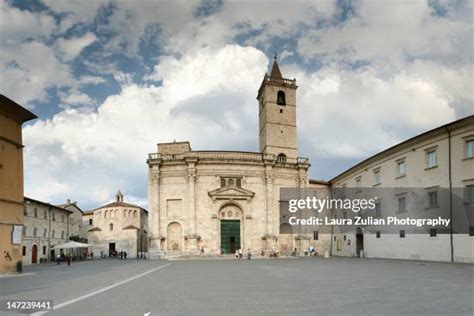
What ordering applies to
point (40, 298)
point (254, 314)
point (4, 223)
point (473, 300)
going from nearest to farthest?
point (254, 314)
point (473, 300)
point (40, 298)
point (4, 223)

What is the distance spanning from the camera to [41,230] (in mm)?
49594

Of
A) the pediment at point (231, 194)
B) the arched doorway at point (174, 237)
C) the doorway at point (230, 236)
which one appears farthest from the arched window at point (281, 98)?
the arched doorway at point (174, 237)

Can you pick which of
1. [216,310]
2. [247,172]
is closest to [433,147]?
[247,172]

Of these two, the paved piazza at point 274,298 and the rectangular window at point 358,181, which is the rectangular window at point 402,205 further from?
the paved piazza at point 274,298

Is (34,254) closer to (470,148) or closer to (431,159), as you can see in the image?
(431,159)

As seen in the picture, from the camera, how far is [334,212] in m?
55.9

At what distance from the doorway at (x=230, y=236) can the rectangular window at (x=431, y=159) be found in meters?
23.6

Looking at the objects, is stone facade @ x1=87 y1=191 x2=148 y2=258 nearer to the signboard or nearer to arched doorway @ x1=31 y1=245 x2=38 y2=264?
arched doorway @ x1=31 y1=245 x2=38 y2=264

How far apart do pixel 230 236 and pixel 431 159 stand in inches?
973

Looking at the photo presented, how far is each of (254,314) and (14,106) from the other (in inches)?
800

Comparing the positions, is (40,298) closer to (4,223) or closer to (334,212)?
(4,223)

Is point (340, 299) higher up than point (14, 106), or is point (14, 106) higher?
point (14, 106)

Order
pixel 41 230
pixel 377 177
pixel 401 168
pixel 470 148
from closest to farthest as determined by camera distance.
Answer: pixel 470 148, pixel 401 168, pixel 377 177, pixel 41 230

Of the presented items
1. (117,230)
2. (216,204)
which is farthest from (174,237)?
(117,230)
